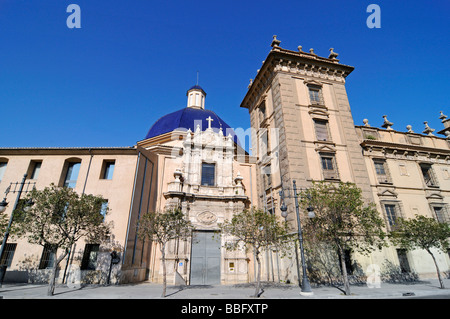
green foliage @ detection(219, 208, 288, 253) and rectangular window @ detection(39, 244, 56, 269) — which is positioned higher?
green foliage @ detection(219, 208, 288, 253)

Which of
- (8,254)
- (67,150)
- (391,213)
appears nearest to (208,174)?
(67,150)

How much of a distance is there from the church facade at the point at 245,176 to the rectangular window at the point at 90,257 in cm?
7

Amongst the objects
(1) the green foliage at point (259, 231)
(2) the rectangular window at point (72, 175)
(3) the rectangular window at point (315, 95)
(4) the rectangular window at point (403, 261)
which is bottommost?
(4) the rectangular window at point (403, 261)

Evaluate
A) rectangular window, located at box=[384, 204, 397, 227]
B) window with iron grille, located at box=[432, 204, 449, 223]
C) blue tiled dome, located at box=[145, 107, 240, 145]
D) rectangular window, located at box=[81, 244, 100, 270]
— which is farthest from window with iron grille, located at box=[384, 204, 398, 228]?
rectangular window, located at box=[81, 244, 100, 270]

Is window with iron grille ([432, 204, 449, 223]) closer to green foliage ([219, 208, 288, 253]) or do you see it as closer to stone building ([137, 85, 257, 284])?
stone building ([137, 85, 257, 284])

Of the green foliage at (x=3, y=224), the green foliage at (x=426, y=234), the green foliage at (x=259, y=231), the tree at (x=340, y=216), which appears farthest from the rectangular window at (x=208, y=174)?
the green foliage at (x=426, y=234)

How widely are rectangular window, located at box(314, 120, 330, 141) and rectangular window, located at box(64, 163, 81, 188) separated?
1995 centimetres

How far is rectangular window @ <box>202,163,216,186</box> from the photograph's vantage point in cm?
2204

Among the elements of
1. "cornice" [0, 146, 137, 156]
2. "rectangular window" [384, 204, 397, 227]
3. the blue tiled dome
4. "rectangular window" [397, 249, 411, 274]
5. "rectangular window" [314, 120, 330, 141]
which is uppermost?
the blue tiled dome

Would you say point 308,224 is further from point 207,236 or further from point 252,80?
point 252,80

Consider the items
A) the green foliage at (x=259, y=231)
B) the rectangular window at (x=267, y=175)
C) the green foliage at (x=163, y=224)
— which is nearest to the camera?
the green foliage at (x=259, y=231)

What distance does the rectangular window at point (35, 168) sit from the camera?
18.8 m

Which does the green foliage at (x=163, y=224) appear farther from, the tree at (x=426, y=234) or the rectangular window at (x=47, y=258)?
the tree at (x=426, y=234)

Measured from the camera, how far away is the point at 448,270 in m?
18.3
